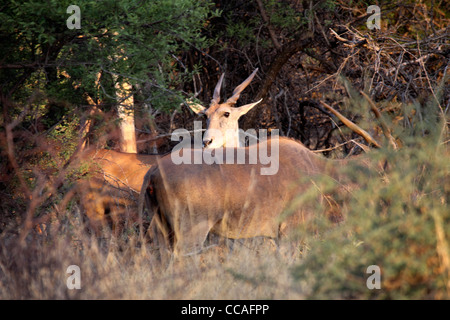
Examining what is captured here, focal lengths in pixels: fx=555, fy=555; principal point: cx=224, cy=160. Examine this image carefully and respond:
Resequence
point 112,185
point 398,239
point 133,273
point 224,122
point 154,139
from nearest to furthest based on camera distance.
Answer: point 398,239
point 133,273
point 112,185
point 224,122
point 154,139

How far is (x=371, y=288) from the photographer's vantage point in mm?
3176

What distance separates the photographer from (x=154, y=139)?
32.1 ft

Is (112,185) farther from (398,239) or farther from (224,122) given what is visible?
(398,239)

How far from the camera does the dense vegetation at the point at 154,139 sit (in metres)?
3.24

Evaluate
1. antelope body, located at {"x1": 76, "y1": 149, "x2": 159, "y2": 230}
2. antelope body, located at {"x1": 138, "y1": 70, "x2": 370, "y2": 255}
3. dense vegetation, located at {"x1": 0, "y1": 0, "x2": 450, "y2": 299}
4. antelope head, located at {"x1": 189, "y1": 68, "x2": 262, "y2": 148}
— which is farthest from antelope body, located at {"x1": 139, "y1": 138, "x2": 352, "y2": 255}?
antelope head, located at {"x1": 189, "y1": 68, "x2": 262, "y2": 148}

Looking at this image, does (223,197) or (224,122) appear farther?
(224,122)

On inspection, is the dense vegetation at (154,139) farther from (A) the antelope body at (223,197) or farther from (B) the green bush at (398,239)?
(A) the antelope body at (223,197)

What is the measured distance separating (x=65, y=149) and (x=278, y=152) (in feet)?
7.13

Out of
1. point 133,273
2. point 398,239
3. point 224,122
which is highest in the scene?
point 224,122

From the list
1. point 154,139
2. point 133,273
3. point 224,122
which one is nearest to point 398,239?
point 133,273

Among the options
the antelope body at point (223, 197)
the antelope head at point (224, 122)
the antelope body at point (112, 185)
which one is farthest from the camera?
the antelope head at point (224, 122)

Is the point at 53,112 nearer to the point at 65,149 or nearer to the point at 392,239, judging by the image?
the point at 65,149

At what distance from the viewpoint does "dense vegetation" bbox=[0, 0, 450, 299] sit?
324 centimetres

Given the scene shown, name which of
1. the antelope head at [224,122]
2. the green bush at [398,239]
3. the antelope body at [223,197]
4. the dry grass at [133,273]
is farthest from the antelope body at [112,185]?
the green bush at [398,239]
